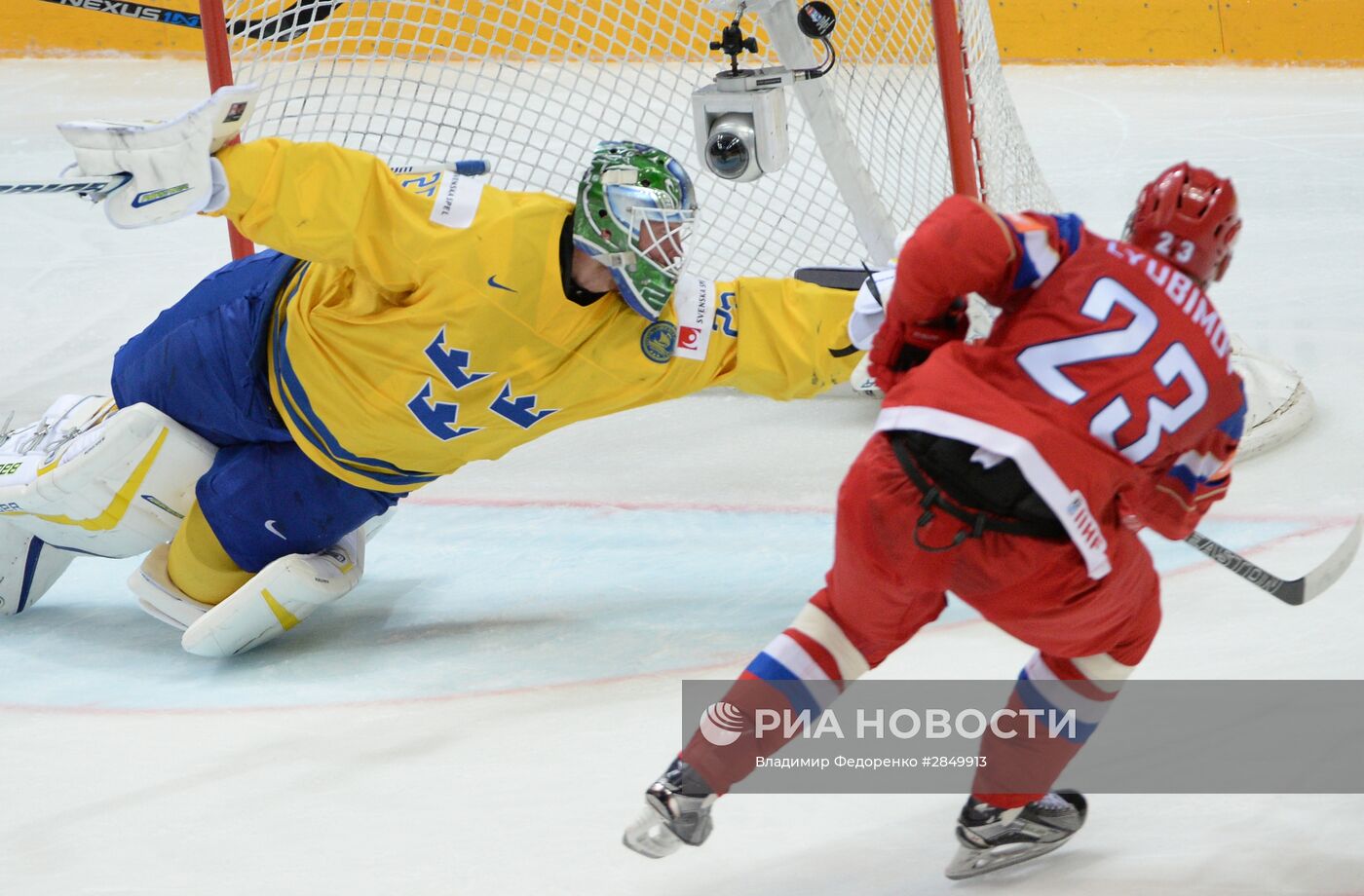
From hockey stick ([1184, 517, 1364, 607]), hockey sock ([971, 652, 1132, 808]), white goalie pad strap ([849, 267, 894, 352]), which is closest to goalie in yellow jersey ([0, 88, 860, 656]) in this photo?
white goalie pad strap ([849, 267, 894, 352])

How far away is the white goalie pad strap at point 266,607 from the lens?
2801 mm

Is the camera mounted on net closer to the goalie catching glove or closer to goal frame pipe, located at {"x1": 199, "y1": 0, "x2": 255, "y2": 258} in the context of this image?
goal frame pipe, located at {"x1": 199, "y1": 0, "x2": 255, "y2": 258}

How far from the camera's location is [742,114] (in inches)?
132

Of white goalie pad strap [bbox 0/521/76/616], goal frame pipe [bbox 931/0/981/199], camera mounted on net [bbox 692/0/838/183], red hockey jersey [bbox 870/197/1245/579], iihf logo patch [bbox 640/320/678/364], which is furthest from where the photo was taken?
goal frame pipe [bbox 931/0/981/199]

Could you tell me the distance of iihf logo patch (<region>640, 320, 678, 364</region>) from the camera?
8.67ft

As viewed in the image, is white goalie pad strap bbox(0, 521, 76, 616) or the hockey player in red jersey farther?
white goalie pad strap bbox(0, 521, 76, 616)

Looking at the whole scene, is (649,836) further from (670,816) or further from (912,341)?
(912,341)

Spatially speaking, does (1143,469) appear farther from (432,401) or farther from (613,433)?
(613,433)

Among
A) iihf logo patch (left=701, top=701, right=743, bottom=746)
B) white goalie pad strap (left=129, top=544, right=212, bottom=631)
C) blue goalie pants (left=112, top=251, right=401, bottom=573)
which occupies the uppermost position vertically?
iihf logo patch (left=701, top=701, right=743, bottom=746)

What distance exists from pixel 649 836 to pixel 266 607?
125cm

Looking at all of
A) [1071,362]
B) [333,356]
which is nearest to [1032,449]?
[1071,362]

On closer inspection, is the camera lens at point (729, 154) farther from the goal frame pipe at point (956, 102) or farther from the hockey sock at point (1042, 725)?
the hockey sock at point (1042, 725)

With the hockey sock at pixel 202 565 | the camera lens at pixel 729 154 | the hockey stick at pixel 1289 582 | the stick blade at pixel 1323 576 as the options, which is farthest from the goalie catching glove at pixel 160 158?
the stick blade at pixel 1323 576

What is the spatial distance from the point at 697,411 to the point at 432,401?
64.2 inches
